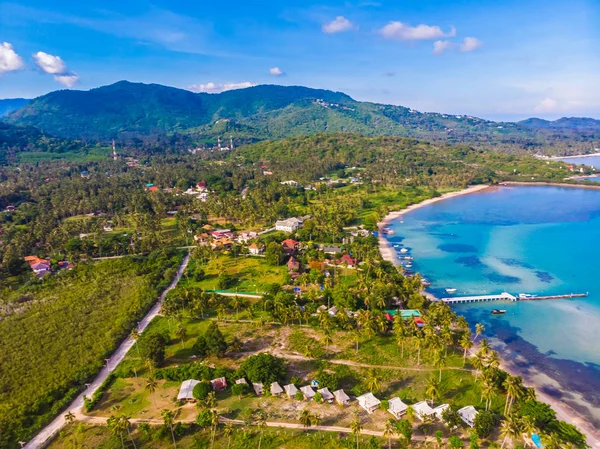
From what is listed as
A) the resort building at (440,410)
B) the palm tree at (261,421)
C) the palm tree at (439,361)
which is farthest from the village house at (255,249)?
the resort building at (440,410)

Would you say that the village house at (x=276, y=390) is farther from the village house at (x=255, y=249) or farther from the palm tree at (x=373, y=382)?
the village house at (x=255, y=249)

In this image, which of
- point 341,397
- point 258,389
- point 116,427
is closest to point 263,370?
point 258,389

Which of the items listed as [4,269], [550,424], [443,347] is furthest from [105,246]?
[550,424]

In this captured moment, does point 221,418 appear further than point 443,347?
No

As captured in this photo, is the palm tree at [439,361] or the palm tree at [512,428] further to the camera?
the palm tree at [439,361]

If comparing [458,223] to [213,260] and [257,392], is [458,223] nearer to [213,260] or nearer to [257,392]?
[213,260]

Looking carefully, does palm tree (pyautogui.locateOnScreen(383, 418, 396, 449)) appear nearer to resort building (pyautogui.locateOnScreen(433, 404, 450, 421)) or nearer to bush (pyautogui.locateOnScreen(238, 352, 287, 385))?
resort building (pyautogui.locateOnScreen(433, 404, 450, 421))
